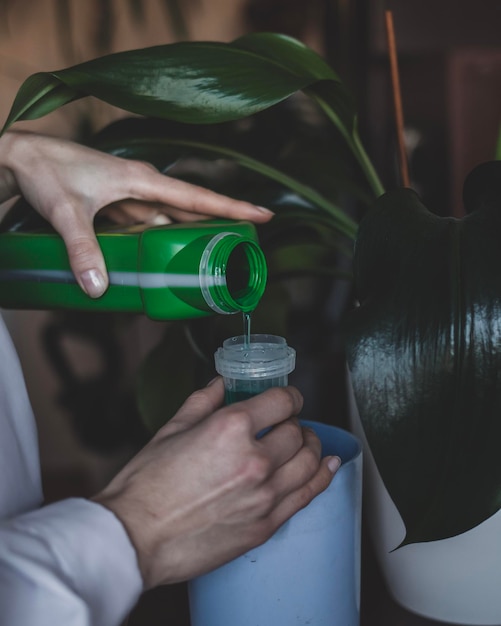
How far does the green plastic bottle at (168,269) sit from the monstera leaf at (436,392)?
109mm

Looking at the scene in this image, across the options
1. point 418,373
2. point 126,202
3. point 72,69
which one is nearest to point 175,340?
point 126,202

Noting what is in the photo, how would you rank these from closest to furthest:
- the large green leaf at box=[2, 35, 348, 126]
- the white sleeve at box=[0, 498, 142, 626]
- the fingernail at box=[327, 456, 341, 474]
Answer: the white sleeve at box=[0, 498, 142, 626]
the fingernail at box=[327, 456, 341, 474]
the large green leaf at box=[2, 35, 348, 126]

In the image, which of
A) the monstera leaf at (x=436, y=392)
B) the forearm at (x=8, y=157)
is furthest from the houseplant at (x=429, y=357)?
the forearm at (x=8, y=157)

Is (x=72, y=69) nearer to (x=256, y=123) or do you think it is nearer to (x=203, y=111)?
(x=203, y=111)

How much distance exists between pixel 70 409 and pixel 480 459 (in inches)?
29.0

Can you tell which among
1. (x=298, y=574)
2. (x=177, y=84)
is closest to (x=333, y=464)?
(x=298, y=574)

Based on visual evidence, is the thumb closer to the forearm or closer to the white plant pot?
the forearm

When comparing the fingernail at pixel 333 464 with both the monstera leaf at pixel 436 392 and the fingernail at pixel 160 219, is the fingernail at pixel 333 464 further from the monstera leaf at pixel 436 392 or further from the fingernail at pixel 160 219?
the fingernail at pixel 160 219

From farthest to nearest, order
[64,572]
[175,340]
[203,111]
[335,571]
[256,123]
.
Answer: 1. [256,123]
2. [175,340]
3. [203,111]
4. [335,571]
5. [64,572]

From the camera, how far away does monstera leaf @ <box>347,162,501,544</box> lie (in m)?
0.42

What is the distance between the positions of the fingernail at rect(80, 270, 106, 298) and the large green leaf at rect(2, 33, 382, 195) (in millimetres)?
143

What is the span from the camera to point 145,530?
41 centimetres

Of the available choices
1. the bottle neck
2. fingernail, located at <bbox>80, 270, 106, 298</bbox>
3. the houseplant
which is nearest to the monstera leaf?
the houseplant

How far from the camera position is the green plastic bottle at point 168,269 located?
0.50 m
